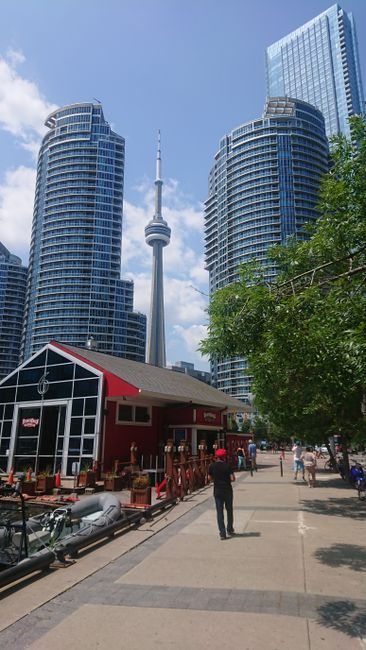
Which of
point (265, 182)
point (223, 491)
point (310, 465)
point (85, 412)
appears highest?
point (265, 182)

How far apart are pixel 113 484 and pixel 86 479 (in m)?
1.03

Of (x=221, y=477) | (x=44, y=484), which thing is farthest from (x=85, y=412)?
(x=221, y=477)

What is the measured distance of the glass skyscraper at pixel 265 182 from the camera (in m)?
153

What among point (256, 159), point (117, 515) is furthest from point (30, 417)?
point (256, 159)

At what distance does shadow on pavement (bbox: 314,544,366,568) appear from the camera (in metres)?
6.71

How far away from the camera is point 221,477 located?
9.09m

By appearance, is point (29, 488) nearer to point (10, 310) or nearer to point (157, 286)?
point (157, 286)

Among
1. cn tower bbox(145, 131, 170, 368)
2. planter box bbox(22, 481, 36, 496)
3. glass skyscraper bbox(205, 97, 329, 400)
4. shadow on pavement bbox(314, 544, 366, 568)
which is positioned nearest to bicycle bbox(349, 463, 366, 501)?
shadow on pavement bbox(314, 544, 366, 568)

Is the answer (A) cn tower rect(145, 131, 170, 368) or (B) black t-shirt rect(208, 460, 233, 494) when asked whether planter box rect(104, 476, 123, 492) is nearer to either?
(B) black t-shirt rect(208, 460, 233, 494)

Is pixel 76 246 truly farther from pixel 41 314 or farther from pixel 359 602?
pixel 359 602

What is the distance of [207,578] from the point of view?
6.13m

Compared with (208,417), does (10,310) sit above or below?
above

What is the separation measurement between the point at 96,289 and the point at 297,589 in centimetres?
15338

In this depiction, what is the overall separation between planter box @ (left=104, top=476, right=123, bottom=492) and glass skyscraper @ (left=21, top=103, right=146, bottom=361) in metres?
134
